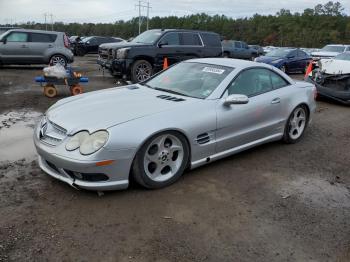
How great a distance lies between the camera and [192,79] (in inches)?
210

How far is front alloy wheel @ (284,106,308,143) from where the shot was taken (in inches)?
241

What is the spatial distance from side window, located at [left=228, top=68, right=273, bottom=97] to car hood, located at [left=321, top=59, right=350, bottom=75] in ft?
17.5

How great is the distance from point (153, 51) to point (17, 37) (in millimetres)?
6841

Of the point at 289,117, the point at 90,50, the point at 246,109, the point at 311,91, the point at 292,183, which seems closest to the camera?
the point at 292,183

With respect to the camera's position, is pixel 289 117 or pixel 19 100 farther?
pixel 19 100

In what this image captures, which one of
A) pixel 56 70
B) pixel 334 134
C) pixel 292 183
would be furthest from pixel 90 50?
pixel 292 183

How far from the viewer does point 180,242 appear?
10.9ft

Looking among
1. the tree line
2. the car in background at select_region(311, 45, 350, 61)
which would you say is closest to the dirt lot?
the car in background at select_region(311, 45, 350, 61)

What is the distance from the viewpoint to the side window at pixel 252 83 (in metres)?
5.20

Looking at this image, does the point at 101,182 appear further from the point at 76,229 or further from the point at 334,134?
the point at 334,134

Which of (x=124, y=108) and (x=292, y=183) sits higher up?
(x=124, y=108)

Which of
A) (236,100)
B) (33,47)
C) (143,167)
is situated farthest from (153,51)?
(143,167)

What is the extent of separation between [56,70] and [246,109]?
5842 mm

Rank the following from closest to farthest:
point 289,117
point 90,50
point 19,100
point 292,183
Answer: point 292,183
point 289,117
point 19,100
point 90,50
